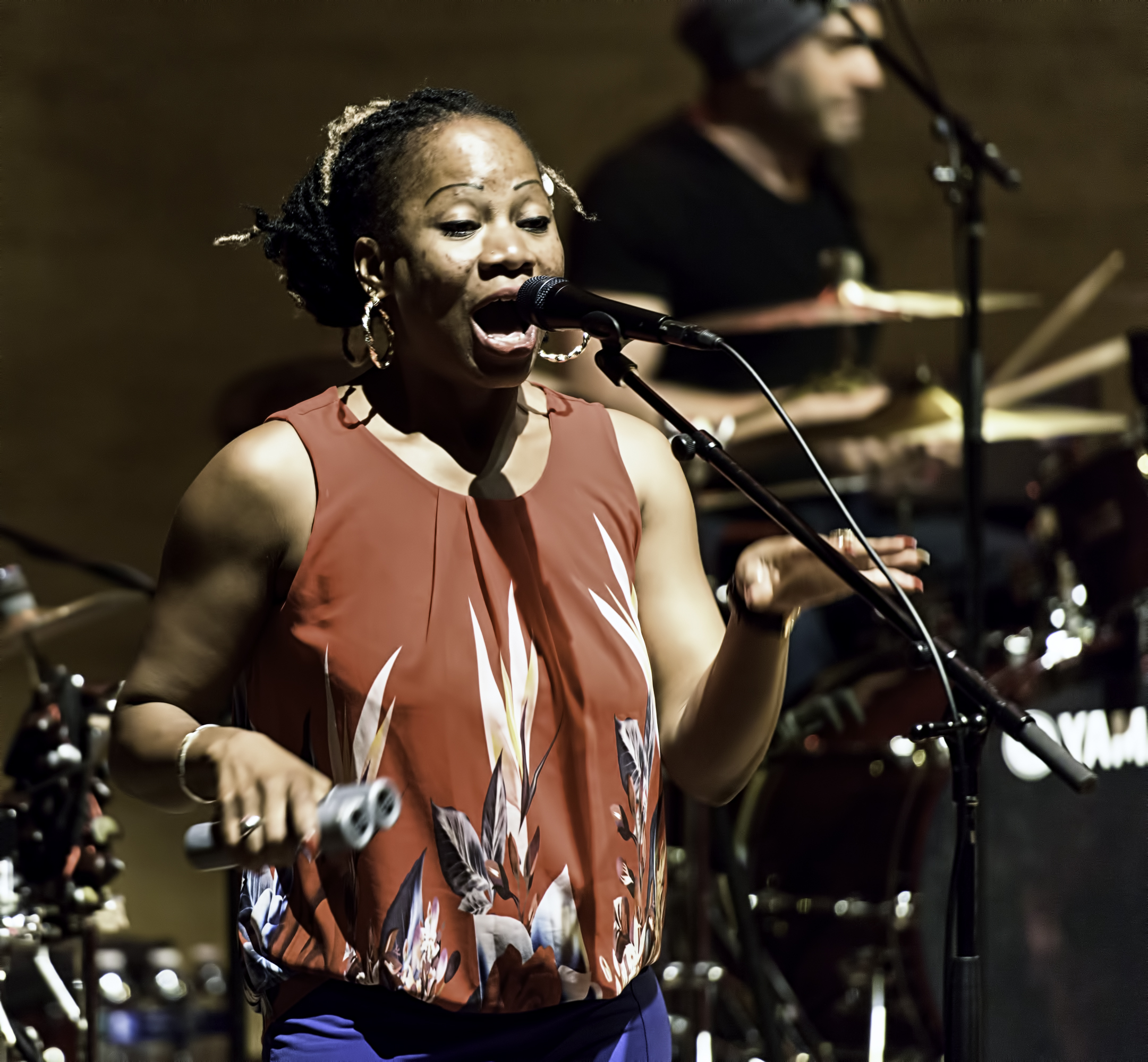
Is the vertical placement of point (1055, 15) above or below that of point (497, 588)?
above

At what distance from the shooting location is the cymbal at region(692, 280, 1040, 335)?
12.4 feet

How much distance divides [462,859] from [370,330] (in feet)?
2.02

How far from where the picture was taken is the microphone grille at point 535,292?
5.34 feet

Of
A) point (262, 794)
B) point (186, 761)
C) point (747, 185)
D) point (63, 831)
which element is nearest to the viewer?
point (262, 794)

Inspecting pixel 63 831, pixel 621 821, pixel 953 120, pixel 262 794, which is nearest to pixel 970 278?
pixel 953 120

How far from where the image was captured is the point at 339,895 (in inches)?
62.2

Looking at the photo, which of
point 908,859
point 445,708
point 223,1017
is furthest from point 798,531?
point 223,1017

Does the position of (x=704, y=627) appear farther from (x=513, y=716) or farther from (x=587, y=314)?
(x=587, y=314)

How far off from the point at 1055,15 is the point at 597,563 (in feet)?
13.9

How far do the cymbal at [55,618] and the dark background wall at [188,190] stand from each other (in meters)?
1.76

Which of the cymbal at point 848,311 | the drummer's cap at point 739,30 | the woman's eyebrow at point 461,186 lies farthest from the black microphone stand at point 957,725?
the drummer's cap at point 739,30

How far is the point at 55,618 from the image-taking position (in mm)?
3217

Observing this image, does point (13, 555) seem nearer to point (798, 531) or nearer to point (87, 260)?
point (87, 260)

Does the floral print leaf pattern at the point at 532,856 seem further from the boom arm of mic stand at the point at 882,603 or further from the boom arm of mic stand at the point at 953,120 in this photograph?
the boom arm of mic stand at the point at 953,120
